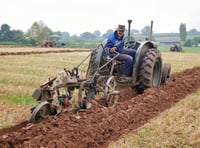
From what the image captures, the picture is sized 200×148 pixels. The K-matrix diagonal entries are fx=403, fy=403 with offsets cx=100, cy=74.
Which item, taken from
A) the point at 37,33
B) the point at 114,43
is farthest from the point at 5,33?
the point at 114,43

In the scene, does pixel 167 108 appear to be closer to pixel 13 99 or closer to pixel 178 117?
pixel 178 117

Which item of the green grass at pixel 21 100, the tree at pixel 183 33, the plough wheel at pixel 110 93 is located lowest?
the tree at pixel 183 33

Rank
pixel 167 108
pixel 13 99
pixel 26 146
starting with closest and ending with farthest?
pixel 26 146 → pixel 167 108 → pixel 13 99

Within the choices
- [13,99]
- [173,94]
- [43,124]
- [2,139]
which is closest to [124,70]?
[173,94]

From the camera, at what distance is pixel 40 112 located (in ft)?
21.7

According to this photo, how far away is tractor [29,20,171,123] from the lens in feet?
22.7

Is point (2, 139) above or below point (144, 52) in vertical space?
below

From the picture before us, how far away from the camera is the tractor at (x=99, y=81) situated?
692cm

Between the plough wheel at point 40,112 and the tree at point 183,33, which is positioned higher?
the plough wheel at point 40,112

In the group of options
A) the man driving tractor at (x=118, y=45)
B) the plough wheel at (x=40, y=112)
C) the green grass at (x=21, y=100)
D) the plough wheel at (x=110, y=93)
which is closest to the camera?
the plough wheel at (x=40, y=112)

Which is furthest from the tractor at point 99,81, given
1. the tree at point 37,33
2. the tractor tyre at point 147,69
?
the tree at point 37,33

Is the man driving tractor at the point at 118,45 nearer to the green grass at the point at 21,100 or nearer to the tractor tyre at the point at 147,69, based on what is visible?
the tractor tyre at the point at 147,69

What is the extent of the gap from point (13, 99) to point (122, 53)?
2.70 meters

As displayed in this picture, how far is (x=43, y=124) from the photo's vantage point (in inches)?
243
